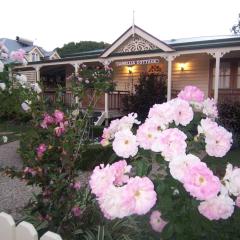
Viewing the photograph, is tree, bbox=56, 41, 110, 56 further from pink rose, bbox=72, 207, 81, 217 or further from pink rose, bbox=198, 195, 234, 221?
pink rose, bbox=198, 195, 234, 221

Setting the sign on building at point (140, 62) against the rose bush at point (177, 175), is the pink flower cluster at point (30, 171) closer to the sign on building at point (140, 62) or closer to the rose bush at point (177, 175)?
the rose bush at point (177, 175)

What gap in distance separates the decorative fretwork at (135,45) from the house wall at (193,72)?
156cm

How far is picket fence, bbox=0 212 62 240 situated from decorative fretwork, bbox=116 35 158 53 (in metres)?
15.0

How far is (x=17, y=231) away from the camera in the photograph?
227 cm

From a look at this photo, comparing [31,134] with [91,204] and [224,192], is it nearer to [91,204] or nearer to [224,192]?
[91,204]

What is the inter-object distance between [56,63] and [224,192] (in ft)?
63.6

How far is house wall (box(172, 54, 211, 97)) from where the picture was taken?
54.8 ft

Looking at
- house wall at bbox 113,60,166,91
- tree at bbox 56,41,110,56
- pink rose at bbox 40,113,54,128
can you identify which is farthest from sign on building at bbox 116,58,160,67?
tree at bbox 56,41,110,56

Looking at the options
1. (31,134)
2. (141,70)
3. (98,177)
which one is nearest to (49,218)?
(31,134)

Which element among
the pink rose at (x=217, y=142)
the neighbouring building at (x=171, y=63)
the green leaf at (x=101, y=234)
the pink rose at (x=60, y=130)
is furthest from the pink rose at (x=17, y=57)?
the neighbouring building at (x=171, y=63)

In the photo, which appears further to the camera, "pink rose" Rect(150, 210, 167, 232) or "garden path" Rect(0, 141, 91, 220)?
"garden path" Rect(0, 141, 91, 220)

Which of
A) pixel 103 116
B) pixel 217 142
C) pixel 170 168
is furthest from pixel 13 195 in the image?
pixel 103 116

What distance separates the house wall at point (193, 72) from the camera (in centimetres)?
1670

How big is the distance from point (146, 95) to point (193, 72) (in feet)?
9.43
